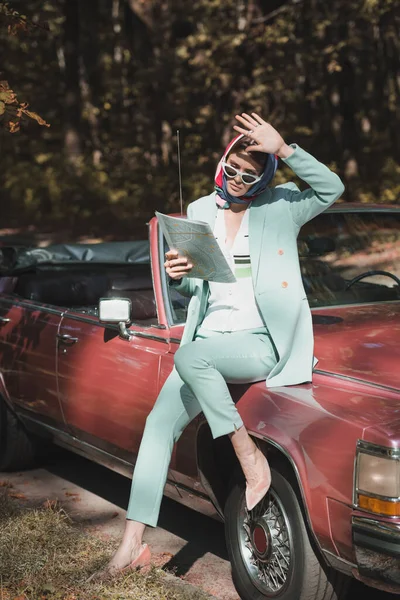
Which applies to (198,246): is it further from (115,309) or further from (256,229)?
(115,309)

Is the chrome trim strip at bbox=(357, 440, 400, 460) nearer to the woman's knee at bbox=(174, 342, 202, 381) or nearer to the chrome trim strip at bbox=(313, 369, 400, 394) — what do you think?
the chrome trim strip at bbox=(313, 369, 400, 394)

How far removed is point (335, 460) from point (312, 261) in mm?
1947

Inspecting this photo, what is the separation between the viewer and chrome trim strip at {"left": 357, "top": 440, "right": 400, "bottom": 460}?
3287 millimetres

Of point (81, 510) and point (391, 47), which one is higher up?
point (391, 47)

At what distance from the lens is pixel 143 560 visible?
13.4ft

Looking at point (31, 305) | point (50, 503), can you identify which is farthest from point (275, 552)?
point (31, 305)

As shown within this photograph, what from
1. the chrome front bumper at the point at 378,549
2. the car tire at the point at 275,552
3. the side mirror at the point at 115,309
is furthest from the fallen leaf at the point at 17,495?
the chrome front bumper at the point at 378,549

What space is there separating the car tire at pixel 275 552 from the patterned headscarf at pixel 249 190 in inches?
46.0

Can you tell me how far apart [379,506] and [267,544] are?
722 millimetres

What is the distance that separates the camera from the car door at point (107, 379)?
4.71 m

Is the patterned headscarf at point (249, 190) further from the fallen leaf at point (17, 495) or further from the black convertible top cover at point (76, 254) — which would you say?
the black convertible top cover at point (76, 254)

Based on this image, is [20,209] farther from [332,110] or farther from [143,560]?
[143,560]

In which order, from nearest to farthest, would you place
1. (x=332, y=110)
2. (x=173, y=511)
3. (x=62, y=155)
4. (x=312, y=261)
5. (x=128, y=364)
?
(x=128, y=364) < (x=312, y=261) < (x=173, y=511) < (x=62, y=155) < (x=332, y=110)

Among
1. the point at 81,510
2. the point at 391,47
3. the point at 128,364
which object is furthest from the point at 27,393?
the point at 391,47
